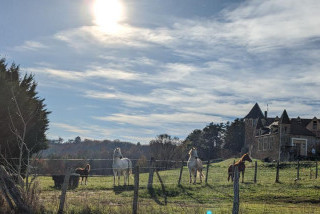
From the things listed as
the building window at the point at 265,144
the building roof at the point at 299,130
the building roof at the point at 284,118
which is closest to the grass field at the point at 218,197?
the building roof at the point at 284,118

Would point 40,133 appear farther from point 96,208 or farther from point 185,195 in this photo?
point 96,208

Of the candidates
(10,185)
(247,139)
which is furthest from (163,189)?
(247,139)

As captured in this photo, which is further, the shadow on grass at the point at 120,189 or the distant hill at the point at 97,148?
the distant hill at the point at 97,148

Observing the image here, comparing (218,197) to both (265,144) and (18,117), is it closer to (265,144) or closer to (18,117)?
(18,117)

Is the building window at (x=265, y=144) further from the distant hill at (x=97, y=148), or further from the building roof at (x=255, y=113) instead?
the distant hill at (x=97, y=148)

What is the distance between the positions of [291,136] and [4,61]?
46.7 metres

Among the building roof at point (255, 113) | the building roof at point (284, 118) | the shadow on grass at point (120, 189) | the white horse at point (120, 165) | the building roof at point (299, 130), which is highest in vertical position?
the building roof at point (255, 113)

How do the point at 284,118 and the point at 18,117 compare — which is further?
the point at 284,118

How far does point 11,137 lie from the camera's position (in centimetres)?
2738

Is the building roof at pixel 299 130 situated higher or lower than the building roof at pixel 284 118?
lower

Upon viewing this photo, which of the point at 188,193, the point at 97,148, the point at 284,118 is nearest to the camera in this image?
the point at 188,193

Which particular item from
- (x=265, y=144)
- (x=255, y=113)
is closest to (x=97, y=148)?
(x=255, y=113)

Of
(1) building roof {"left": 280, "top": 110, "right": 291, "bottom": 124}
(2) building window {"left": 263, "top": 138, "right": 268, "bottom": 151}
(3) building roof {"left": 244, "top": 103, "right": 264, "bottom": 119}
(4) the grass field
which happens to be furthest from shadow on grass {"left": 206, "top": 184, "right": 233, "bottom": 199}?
(3) building roof {"left": 244, "top": 103, "right": 264, "bottom": 119}

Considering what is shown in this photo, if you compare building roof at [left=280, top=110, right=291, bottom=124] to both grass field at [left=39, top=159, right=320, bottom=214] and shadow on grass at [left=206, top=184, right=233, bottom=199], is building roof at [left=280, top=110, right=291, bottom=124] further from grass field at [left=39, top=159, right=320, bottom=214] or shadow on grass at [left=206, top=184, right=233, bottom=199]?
shadow on grass at [left=206, top=184, right=233, bottom=199]
